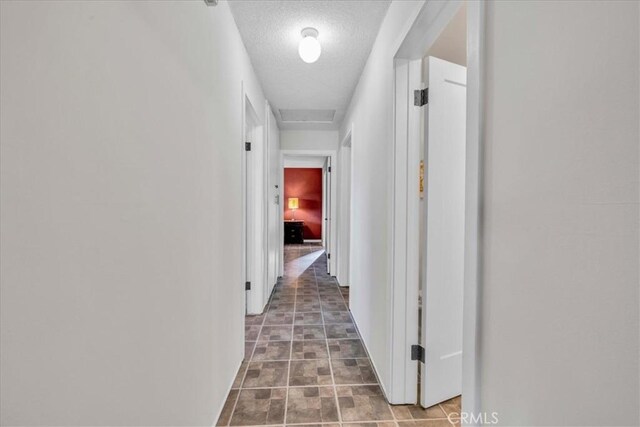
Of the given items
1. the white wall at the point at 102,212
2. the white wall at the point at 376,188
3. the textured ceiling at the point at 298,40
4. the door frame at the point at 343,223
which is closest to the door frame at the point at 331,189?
the door frame at the point at 343,223

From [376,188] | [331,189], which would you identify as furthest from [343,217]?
[376,188]

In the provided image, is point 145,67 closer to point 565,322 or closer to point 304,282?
point 565,322

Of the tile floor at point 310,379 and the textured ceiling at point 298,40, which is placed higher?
the textured ceiling at point 298,40

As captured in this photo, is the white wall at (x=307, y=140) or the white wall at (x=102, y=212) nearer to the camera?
the white wall at (x=102, y=212)

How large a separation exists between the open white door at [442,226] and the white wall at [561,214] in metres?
0.88

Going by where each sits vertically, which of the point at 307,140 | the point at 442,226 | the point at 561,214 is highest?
the point at 307,140

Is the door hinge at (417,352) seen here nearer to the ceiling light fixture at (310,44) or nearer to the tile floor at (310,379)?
the tile floor at (310,379)

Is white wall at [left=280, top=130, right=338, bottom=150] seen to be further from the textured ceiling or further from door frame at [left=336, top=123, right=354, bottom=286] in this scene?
the textured ceiling

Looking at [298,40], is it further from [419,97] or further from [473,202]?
[473,202]

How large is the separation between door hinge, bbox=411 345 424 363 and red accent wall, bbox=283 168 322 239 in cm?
791

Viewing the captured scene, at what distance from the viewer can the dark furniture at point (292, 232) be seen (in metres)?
9.12

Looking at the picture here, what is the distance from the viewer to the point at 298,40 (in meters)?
2.25

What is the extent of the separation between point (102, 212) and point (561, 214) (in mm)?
1030

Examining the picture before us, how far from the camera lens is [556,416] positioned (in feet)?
2.06
